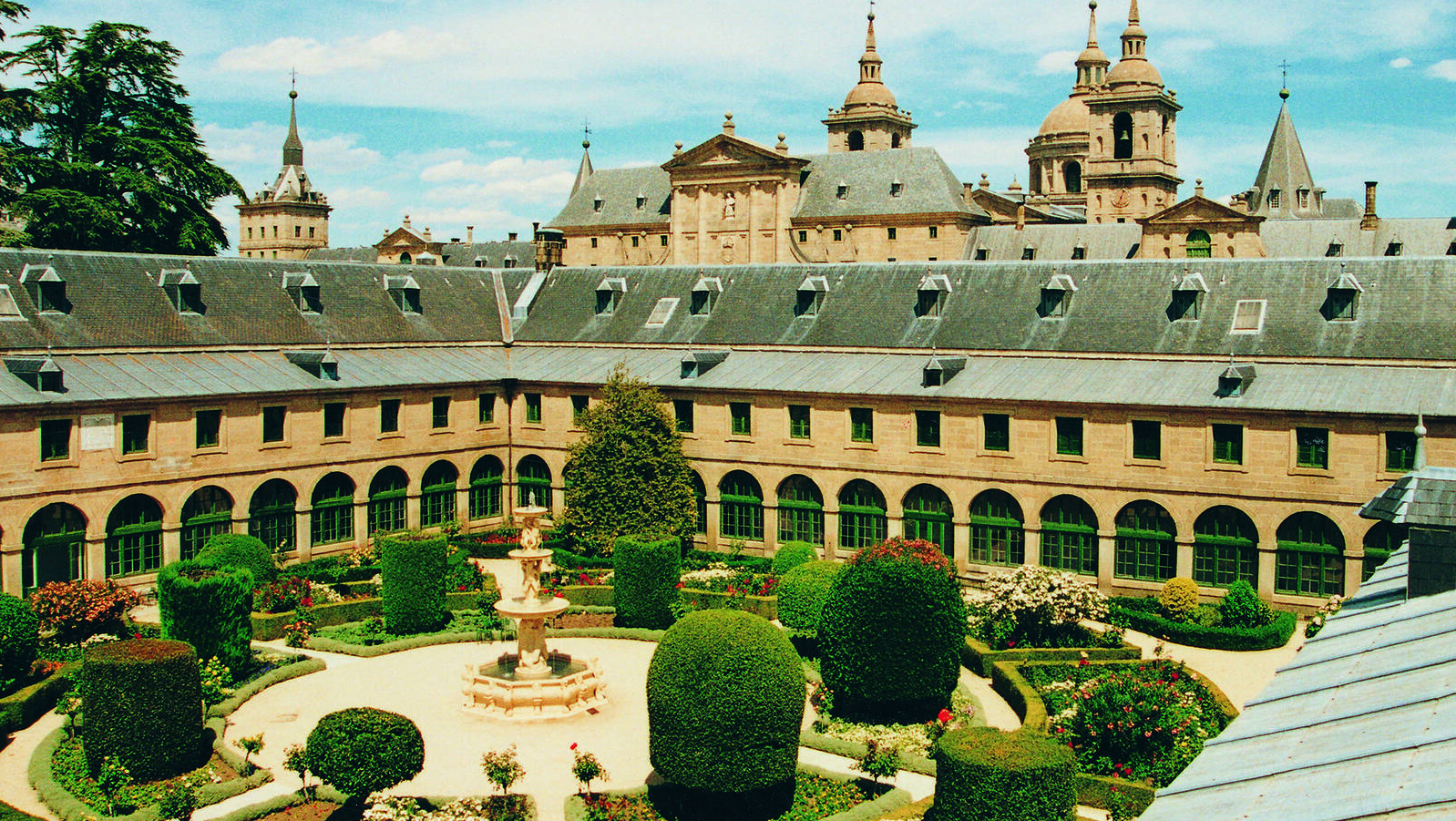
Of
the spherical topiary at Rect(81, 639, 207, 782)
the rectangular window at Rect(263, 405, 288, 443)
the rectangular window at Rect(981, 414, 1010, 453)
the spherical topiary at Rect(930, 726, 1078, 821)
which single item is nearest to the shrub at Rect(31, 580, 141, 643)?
the spherical topiary at Rect(81, 639, 207, 782)

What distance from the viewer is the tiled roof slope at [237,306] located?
45.7 metres

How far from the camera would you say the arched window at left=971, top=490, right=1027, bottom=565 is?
150 ft

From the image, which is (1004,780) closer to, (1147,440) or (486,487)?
(1147,440)

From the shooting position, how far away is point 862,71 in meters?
109

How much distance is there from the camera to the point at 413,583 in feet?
128

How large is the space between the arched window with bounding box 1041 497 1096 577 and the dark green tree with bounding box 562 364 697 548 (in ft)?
43.1

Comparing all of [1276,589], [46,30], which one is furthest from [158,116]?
[1276,589]

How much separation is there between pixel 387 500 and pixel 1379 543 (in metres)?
35.6

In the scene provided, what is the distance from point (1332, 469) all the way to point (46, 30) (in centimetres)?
5697

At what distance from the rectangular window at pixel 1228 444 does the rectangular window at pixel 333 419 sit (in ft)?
104

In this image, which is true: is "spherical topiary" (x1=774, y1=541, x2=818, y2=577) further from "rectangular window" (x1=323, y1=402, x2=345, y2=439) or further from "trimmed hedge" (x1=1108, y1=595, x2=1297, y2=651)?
"rectangular window" (x1=323, y1=402, x2=345, y2=439)

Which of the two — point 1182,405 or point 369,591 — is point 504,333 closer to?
point 369,591

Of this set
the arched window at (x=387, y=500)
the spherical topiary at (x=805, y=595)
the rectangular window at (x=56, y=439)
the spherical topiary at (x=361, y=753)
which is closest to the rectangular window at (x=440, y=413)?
the arched window at (x=387, y=500)

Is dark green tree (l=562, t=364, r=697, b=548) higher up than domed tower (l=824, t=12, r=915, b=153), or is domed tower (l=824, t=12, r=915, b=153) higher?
domed tower (l=824, t=12, r=915, b=153)
